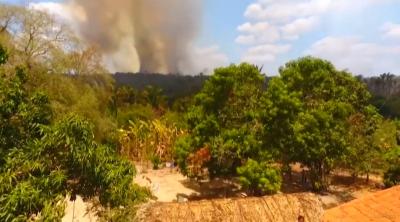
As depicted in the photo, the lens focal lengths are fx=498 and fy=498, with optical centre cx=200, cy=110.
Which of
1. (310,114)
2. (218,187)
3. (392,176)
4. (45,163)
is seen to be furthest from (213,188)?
(45,163)

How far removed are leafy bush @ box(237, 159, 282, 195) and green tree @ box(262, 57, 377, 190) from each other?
179cm

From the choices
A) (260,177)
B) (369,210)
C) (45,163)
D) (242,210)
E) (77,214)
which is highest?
(45,163)

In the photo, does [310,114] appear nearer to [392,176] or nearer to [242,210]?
[392,176]

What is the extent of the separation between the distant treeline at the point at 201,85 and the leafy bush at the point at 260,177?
924 centimetres

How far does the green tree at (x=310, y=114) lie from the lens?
2284cm

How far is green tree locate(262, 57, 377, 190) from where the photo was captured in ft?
74.9

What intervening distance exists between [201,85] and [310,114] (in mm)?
46193

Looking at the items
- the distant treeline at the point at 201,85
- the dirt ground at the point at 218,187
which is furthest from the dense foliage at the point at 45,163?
the distant treeline at the point at 201,85

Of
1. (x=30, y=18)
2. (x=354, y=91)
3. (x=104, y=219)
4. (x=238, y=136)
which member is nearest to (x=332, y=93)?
(x=354, y=91)

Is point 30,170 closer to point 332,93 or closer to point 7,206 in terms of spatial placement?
point 7,206

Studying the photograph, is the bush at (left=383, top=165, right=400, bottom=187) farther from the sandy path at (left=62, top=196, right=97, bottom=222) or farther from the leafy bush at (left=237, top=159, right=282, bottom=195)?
the sandy path at (left=62, top=196, right=97, bottom=222)

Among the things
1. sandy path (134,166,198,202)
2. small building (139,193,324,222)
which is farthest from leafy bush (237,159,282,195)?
small building (139,193,324,222)

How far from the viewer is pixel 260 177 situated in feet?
70.9

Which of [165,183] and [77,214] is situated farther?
[165,183]
